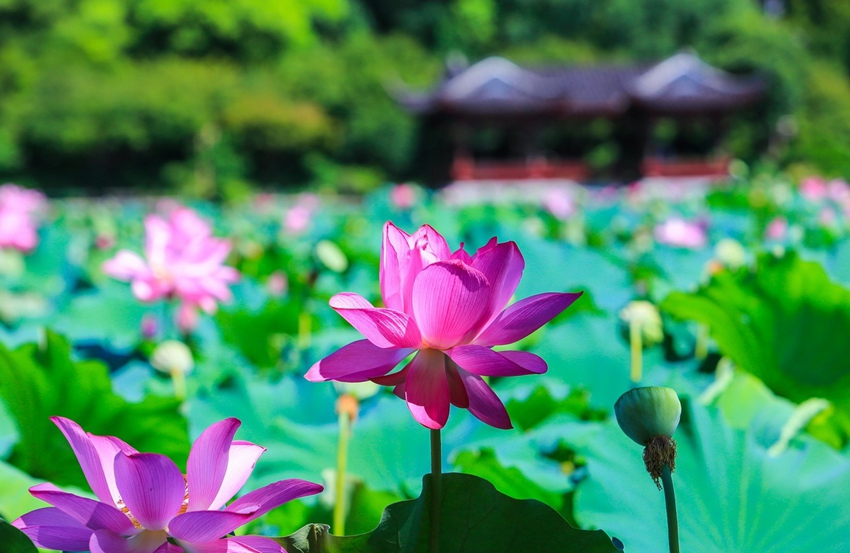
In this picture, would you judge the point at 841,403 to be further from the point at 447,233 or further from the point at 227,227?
the point at 227,227

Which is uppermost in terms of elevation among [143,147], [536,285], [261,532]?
[143,147]

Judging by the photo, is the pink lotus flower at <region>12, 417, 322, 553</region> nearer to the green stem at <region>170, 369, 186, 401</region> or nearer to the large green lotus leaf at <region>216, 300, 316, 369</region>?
the green stem at <region>170, 369, 186, 401</region>

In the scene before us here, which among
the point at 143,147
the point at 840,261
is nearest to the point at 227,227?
the point at 840,261

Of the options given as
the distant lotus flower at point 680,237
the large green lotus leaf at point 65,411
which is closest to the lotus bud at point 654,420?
the large green lotus leaf at point 65,411

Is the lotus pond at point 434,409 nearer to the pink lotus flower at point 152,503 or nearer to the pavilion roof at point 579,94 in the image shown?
the pink lotus flower at point 152,503

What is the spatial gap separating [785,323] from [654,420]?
38 centimetres

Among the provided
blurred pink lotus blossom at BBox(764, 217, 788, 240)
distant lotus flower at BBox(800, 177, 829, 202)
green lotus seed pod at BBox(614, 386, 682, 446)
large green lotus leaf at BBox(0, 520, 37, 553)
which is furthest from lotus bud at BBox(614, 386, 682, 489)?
distant lotus flower at BBox(800, 177, 829, 202)

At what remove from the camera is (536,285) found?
2.95 feet

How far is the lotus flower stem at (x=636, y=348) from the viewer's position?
0.59m

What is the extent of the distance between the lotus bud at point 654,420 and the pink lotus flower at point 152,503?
94 mm

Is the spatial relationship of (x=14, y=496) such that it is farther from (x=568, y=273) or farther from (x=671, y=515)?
(x=568, y=273)

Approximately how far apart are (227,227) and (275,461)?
6.46 feet

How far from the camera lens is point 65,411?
477 mm

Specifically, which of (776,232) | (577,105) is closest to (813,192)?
(776,232)
